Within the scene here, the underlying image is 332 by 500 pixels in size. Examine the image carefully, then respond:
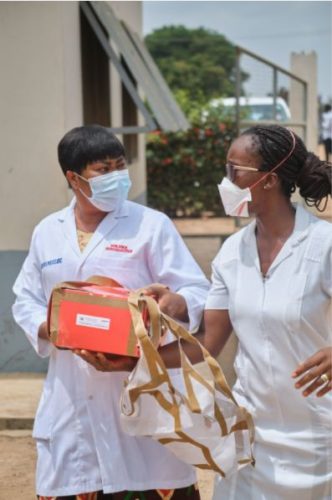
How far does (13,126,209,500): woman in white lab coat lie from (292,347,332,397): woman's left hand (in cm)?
61

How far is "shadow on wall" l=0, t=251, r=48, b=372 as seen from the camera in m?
6.26

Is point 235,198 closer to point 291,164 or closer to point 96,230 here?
point 291,164

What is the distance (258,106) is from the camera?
55.9ft

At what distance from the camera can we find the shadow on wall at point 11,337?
20.5 ft

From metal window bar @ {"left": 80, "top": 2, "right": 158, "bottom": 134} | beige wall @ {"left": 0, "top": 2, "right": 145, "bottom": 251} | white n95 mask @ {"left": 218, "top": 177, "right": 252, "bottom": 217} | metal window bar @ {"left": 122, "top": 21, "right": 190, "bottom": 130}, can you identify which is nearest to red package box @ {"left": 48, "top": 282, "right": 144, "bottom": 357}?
white n95 mask @ {"left": 218, "top": 177, "right": 252, "bottom": 217}

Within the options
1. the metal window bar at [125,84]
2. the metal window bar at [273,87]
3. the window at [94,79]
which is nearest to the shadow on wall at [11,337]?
the metal window bar at [125,84]

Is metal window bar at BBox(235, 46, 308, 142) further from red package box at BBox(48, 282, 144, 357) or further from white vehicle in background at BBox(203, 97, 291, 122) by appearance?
red package box at BBox(48, 282, 144, 357)

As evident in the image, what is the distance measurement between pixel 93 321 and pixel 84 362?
0.31 m

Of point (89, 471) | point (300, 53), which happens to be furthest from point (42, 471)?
point (300, 53)

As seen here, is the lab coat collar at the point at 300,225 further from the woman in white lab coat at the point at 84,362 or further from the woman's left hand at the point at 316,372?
the woman in white lab coat at the point at 84,362

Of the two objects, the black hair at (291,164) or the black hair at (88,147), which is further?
the black hair at (88,147)

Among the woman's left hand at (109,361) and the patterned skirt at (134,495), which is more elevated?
the woman's left hand at (109,361)

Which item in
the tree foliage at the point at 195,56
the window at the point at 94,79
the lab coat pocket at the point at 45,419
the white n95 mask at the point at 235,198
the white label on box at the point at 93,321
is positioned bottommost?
the lab coat pocket at the point at 45,419

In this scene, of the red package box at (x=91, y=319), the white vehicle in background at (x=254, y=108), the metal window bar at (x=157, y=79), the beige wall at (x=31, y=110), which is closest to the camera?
the red package box at (x=91, y=319)
